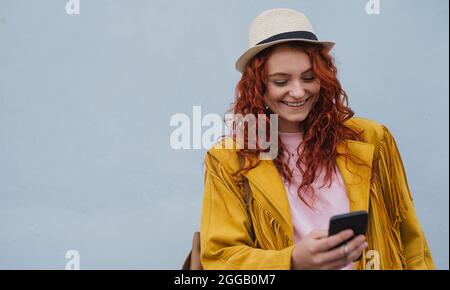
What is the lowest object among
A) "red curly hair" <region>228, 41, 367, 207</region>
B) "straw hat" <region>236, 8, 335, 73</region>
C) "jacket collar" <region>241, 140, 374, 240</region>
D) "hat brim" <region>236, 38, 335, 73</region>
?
"jacket collar" <region>241, 140, 374, 240</region>

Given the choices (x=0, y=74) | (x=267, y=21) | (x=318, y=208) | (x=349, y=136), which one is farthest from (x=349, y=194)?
(x=0, y=74)

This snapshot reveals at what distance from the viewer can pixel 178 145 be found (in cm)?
287

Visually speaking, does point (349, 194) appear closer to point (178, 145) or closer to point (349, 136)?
point (349, 136)

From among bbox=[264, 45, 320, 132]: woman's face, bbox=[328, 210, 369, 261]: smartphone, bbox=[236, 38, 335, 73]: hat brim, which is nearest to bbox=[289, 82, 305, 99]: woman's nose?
bbox=[264, 45, 320, 132]: woman's face

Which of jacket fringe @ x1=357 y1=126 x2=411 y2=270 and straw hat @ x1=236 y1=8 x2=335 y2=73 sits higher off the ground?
straw hat @ x1=236 y1=8 x2=335 y2=73

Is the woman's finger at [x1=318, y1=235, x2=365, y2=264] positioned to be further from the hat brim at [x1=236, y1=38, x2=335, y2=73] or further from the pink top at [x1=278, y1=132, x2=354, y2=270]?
the hat brim at [x1=236, y1=38, x2=335, y2=73]

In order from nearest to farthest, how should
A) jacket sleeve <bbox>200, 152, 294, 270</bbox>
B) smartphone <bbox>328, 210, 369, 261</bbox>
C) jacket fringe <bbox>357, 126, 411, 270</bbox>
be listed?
smartphone <bbox>328, 210, 369, 261</bbox> < jacket sleeve <bbox>200, 152, 294, 270</bbox> < jacket fringe <bbox>357, 126, 411, 270</bbox>

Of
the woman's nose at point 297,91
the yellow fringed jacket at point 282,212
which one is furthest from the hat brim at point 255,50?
the yellow fringed jacket at point 282,212

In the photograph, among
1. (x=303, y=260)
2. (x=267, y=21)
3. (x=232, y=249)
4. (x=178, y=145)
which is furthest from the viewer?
(x=178, y=145)

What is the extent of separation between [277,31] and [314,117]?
296 millimetres

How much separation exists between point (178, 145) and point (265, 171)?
108 centimetres

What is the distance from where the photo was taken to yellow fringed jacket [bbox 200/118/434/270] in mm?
1786

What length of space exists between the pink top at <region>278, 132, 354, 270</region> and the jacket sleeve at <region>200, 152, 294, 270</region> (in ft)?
0.45

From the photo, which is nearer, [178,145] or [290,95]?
[290,95]
